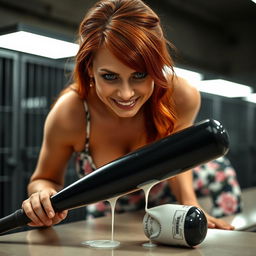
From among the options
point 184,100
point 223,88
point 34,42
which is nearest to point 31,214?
point 184,100

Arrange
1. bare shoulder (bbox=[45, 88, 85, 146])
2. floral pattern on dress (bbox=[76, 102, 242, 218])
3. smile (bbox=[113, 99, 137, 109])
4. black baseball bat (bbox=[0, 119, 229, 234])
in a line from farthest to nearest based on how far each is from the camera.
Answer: floral pattern on dress (bbox=[76, 102, 242, 218])
bare shoulder (bbox=[45, 88, 85, 146])
smile (bbox=[113, 99, 137, 109])
black baseball bat (bbox=[0, 119, 229, 234])

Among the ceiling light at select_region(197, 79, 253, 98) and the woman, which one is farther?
the ceiling light at select_region(197, 79, 253, 98)

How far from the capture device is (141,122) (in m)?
1.44

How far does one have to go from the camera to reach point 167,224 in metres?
0.93

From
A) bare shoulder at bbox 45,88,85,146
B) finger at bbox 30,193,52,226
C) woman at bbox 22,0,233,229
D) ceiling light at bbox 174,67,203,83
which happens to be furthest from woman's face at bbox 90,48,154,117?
ceiling light at bbox 174,67,203,83

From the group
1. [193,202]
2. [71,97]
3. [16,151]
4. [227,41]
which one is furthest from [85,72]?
A: [227,41]

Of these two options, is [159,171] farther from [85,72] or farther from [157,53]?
[85,72]

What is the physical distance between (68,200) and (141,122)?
0.56m

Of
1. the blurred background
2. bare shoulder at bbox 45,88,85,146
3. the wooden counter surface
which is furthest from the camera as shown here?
the blurred background

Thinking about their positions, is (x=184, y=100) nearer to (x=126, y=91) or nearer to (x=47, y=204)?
(x=126, y=91)

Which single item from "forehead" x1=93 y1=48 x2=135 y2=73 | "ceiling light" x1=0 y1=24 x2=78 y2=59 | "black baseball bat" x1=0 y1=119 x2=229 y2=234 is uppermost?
"ceiling light" x1=0 y1=24 x2=78 y2=59

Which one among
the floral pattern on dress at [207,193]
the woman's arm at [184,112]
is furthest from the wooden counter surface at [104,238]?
the floral pattern on dress at [207,193]

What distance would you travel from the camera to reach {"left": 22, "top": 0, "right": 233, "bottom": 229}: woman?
1.05m

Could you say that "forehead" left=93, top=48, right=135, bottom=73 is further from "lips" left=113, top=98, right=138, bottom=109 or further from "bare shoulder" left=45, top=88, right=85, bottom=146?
"bare shoulder" left=45, top=88, right=85, bottom=146
